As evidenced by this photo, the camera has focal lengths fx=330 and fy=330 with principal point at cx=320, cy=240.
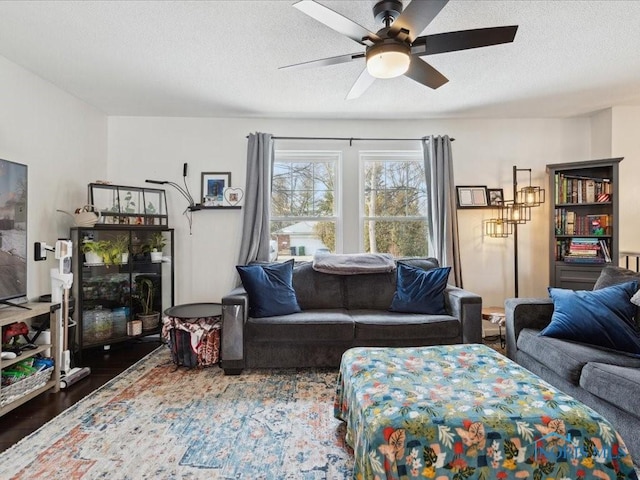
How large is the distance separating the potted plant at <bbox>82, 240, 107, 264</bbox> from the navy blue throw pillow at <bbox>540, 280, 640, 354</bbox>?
368 centimetres

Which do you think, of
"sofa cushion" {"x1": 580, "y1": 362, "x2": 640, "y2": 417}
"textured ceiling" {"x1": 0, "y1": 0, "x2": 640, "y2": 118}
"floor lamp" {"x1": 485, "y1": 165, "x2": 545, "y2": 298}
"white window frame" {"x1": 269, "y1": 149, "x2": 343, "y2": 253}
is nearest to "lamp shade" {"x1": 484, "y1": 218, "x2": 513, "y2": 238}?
"floor lamp" {"x1": 485, "y1": 165, "x2": 545, "y2": 298}

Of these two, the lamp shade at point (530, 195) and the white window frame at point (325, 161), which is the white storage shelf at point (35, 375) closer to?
the white window frame at point (325, 161)

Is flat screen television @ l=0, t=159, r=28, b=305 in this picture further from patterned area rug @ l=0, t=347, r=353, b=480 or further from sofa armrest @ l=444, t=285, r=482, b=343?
sofa armrest @ l=444, t=285, r=482, b=343

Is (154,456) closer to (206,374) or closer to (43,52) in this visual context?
(206,374)

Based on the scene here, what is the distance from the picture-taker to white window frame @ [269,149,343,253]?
3852 millimetres

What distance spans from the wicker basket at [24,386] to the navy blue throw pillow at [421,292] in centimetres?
275

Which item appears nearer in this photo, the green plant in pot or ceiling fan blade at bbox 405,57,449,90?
ceiling fan blade at bbox 405,57,449,90

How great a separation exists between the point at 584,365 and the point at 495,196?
234cm

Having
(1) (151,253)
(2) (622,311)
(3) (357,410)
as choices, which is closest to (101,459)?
(3) (357,410)

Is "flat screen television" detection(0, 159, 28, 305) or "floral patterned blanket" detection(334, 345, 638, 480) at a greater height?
"flat screen television" detection(0, 159, 28, 305)

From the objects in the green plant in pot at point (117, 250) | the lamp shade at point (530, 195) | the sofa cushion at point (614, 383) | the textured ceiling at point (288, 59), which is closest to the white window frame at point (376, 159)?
the textured ceiling at point (288, 59)

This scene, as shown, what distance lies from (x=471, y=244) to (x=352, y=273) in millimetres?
1569

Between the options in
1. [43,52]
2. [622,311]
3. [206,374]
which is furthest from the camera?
[206,374]

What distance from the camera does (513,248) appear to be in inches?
151
